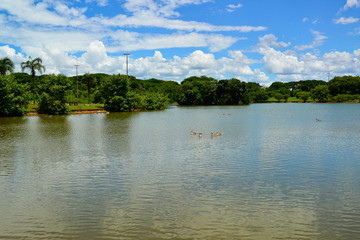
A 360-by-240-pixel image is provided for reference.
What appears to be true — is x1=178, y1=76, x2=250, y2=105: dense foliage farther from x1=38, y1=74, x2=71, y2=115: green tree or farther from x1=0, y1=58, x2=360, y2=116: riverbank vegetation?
x1=38, y1=74, x2=71, y2=115: green tree

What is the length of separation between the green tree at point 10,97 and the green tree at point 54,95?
5.29m

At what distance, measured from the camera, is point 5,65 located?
90.1 metres

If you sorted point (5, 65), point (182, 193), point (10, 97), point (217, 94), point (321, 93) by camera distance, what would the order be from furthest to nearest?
point (217, 94) < point (321, 93) < point (5, 65) < point (10, 97) < point (182, 193)

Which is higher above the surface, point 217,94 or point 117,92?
point 217,94

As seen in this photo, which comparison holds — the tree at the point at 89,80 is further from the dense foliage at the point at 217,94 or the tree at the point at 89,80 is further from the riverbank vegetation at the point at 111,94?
the dense foliage at the point at 217,94

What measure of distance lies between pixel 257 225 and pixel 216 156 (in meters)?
11.9

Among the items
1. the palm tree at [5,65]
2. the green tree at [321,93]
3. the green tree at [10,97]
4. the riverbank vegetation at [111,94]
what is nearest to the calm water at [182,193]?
the green tree at [10,97]

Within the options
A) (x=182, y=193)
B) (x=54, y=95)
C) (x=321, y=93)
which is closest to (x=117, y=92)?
(x=54, y=95)

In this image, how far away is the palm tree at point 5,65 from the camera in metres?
89.8

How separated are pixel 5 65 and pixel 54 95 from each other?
86.3 feet

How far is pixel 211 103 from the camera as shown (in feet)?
601

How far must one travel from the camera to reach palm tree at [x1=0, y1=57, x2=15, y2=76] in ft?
294

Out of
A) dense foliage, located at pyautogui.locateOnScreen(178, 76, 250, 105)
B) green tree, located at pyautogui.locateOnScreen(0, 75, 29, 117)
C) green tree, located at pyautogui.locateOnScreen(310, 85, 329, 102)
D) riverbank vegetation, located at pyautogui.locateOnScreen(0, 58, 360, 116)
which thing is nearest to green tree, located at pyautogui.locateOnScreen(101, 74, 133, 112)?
riverbank vegetation, located at pyautogui.locateOnScreen(0, 58, 360, 116)

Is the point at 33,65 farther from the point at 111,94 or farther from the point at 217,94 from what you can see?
the point at 217,94
